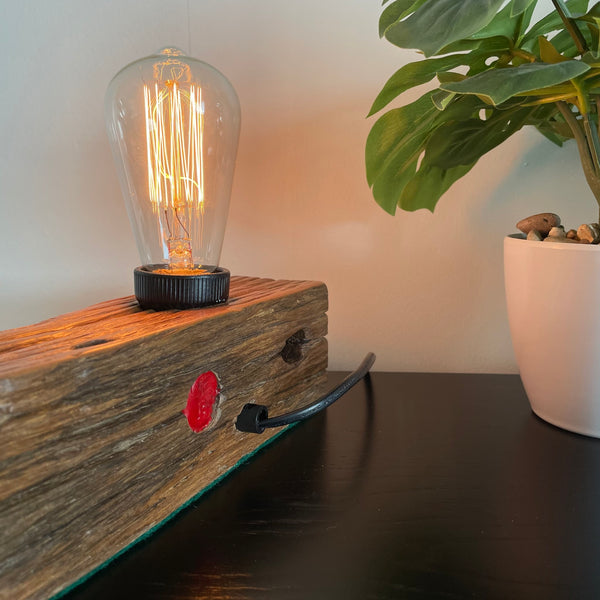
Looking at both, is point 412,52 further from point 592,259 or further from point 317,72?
point 592,259

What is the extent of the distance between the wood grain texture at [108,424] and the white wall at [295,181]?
1.13 ft

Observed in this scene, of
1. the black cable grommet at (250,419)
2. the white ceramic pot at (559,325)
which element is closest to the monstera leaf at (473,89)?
the white ceramic pot at (559,325)

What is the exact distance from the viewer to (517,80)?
442mm

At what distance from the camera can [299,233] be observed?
0.88 m

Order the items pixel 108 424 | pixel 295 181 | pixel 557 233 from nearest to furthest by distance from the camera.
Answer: pixel 108 424 → pixel 557 233 → pixel 295 181

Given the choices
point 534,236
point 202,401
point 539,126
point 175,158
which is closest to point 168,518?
point 202,401

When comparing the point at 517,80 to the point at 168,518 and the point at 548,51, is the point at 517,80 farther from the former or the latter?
the point at 168,518

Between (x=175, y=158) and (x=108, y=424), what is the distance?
340mm

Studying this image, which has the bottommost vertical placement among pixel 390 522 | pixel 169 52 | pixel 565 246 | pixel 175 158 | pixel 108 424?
pixel 390 522

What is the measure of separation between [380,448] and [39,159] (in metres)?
0.74

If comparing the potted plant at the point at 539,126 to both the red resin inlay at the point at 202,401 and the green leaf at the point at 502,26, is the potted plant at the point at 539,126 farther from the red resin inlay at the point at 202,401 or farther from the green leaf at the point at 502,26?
the red resin inlay at the point at 202,401

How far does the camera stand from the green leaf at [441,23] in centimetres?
42

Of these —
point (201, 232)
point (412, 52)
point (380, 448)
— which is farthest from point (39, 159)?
point (380, 448)

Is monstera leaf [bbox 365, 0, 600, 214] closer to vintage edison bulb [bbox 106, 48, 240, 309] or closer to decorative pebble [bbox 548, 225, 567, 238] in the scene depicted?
decorative pebble [bbox 548, 225, 567, 238]
